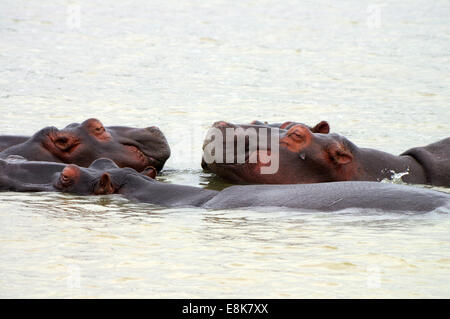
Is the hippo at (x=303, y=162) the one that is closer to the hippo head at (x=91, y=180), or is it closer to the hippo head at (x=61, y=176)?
the hippo head at (x=61, y=176)

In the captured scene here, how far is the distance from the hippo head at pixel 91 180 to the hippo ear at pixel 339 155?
4.88ft

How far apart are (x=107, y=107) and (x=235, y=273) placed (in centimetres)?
813

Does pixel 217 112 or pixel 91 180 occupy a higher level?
pixel 217 112

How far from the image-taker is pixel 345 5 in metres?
27.0

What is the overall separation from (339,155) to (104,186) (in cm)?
191

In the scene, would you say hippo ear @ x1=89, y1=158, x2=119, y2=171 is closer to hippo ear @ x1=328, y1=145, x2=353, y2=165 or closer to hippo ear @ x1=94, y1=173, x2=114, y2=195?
hippo ear @ x1=94, y1=173, x2=114, y2=195

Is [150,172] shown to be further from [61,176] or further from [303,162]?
[303,162]

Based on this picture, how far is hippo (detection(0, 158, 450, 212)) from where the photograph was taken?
6828 millimetres

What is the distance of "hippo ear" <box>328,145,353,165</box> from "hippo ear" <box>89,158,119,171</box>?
172cm

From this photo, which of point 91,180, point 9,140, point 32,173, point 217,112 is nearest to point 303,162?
point 91,180

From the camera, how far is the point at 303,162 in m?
7.96

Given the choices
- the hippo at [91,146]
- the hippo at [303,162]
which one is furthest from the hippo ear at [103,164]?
the hippo at [303,162]

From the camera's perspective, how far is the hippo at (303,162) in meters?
7.94
